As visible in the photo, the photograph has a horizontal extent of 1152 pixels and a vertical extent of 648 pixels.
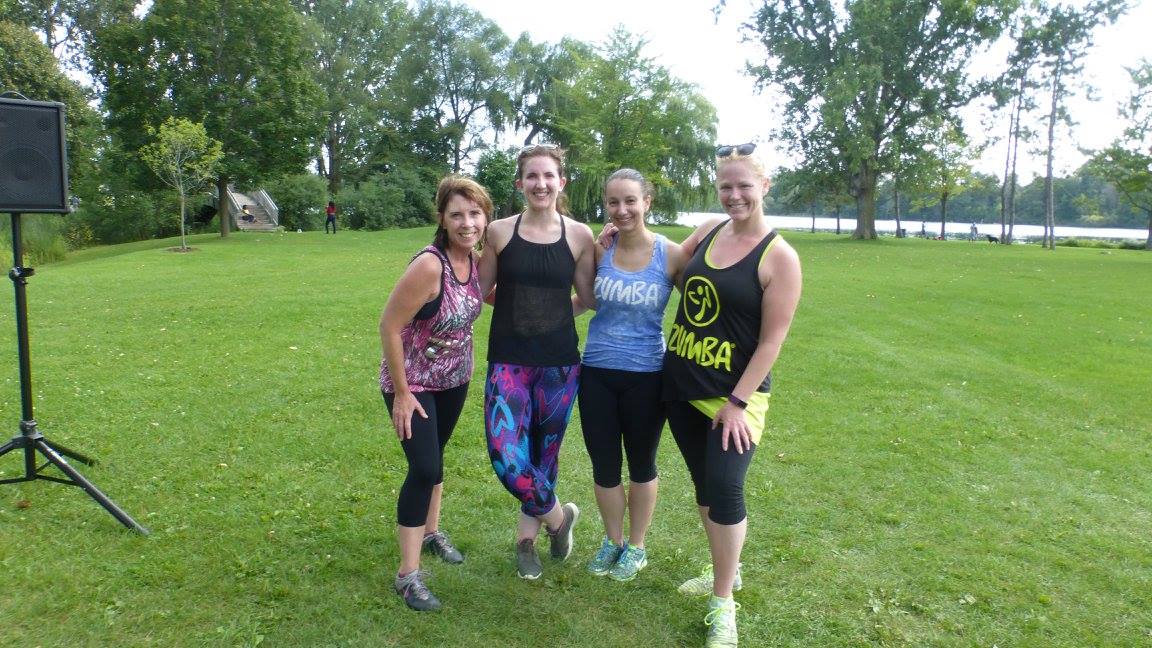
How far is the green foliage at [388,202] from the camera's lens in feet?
119

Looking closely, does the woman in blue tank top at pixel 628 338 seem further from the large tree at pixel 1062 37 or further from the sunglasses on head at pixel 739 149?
the large tree at pixel 1062 37

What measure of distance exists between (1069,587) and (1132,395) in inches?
196

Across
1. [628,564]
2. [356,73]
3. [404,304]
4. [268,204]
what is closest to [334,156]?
[356,73]

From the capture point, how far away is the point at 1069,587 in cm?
362

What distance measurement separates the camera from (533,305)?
334cm

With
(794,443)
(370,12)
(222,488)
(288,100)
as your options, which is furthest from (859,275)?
(370,12)

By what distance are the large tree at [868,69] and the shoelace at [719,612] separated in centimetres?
3090

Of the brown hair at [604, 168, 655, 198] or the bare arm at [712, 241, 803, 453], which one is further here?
the brown hair at [604, 168, 655, 198]

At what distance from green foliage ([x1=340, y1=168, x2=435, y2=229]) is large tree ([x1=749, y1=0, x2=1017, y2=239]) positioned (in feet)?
59.4

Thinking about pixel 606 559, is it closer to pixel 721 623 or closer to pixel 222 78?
pixel 721 623

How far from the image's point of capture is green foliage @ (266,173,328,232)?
35.6 m

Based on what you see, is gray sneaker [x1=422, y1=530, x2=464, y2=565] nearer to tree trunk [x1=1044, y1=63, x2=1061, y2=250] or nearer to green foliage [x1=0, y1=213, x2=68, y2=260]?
green foliage [x1=0, y1=213, x2=68, y2=260]

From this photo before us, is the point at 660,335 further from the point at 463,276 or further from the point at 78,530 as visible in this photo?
the point at 78,530

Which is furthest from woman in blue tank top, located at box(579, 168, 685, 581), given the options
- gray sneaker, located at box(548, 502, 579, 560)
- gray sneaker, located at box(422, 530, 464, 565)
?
gray sneaker, located at box(422, 530, 464, 565)
